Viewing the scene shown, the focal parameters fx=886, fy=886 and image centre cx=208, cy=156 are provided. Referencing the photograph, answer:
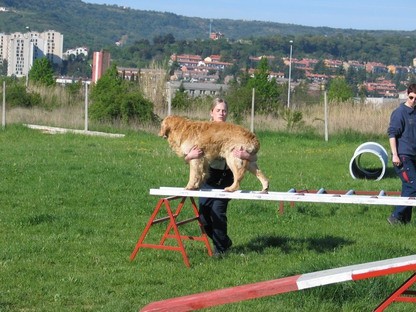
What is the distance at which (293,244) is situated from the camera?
431 inches

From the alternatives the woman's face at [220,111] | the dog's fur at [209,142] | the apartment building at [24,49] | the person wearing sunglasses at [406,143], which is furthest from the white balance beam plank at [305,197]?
the apartment building at [24,49]

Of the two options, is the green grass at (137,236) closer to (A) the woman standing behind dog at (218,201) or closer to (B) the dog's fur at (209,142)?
(A) the woman standing behind dog at (218,201)

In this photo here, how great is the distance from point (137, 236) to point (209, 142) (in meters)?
2.24

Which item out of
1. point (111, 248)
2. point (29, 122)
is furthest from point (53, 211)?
point (29, 122)

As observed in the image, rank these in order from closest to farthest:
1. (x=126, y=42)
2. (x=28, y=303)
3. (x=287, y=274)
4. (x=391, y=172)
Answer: (x=28, y=303), (x=287, y=274), (x=391, y=172), (x=126, y=42)

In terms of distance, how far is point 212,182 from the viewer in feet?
33.8

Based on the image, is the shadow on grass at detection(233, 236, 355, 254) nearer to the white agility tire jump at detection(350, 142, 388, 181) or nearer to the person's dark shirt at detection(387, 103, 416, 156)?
the person's dark shirt at detection(387, 103, 416, 156)

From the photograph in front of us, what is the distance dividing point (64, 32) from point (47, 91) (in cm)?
13799

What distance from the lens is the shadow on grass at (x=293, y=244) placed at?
1069cm

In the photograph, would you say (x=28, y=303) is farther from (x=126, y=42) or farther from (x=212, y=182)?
(x=126, y=42)

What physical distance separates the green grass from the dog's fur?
39.5 inches

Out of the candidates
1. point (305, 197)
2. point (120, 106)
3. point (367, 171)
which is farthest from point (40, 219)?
point (120, 106)

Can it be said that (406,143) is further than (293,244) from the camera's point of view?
Yes

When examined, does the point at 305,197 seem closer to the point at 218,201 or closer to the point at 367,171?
the point at 218,201
